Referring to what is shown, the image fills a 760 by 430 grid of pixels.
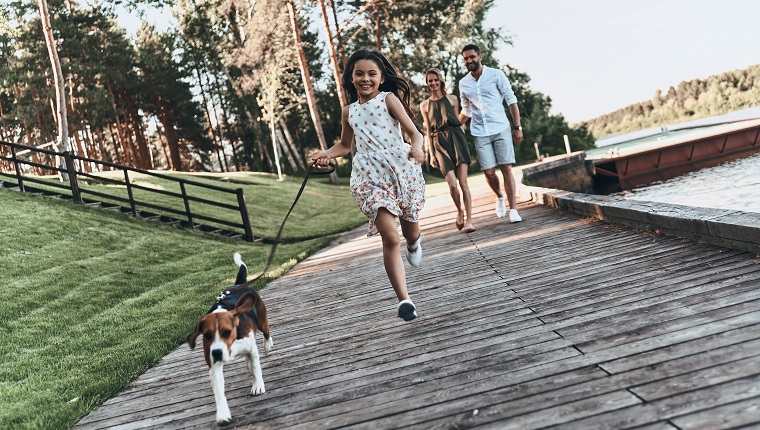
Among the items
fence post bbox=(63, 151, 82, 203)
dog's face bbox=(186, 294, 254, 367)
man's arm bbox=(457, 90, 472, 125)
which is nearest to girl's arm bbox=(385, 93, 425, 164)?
dog's face bbox=(186, 294, 254, 367)

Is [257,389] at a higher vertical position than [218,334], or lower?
lower

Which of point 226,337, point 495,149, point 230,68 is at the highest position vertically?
point 230,68

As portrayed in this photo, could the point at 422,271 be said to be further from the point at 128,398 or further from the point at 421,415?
the point at 421,415

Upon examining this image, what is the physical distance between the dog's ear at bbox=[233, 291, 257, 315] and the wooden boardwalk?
480 millimetres

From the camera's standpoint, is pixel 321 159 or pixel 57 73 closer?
pixel 321 159

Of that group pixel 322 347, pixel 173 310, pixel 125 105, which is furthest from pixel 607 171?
pixel 125 105

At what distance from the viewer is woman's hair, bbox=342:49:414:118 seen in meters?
4.61

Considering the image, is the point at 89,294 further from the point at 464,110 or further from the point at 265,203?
the point at 265,203

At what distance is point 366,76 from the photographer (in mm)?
4555

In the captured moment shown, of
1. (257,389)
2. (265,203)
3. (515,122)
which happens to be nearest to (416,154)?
(257,389)

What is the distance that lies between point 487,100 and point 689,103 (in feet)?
166

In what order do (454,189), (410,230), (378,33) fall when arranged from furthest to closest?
(378,33), (454,189), (410,230)

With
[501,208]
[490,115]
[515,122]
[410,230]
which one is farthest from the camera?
[501,208]

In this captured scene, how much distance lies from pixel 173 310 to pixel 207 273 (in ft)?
9.03
